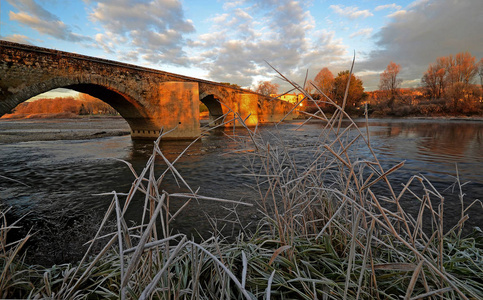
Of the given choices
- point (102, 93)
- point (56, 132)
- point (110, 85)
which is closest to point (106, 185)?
point (110, 85)

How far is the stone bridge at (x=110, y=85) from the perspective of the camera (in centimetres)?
888

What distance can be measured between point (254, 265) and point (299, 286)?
0.27 m

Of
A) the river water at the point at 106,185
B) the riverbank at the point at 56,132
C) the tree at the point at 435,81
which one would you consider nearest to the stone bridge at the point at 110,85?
the river water at the point at 106,185

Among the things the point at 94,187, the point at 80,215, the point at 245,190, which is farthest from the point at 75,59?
the point at 245,190

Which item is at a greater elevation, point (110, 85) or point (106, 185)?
point (110, 85)

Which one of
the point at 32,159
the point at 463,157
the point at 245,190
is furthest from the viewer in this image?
the point at 32,159

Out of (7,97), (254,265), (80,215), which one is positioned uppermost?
(7,97)

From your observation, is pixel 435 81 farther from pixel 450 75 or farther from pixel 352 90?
pixel 352 90

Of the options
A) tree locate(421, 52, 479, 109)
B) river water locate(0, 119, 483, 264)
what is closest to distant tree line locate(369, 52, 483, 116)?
tree locate(421, 52, 479, 109)

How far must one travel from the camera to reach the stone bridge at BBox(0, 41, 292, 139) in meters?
8.88

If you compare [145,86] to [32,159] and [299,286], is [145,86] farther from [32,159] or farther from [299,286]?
[299,286]

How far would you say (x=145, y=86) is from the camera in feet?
46.8

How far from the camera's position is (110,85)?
1216cm

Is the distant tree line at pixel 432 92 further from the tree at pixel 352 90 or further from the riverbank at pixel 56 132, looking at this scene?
the riverbank at pixel 56 132
